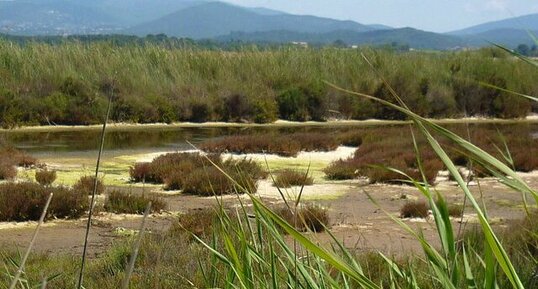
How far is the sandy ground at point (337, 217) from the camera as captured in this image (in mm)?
8516

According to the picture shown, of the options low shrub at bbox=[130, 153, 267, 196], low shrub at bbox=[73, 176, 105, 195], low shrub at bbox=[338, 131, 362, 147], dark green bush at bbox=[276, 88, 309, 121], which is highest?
low shrub at bbox=[73, 176, 105, 195]

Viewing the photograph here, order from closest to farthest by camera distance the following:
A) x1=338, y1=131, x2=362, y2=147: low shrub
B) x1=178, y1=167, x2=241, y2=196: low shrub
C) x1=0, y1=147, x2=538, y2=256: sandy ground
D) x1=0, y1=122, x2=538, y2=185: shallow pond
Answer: x1=0, y1=147, x2=538, y2=256: sandy ground < x1=178, y1=167, x2=241, y2=196: low shrub < x1=0, y1=122, x2=538, y2=185: shallow pond < x1=338, y1=131, x2=362, y2=147: low shrub

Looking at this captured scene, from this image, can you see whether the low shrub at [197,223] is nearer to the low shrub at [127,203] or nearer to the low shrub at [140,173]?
the low shrub at [127,203]

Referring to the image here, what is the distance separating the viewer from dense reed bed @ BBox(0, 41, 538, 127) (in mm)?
21828

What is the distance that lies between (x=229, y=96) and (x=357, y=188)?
11.2 meters

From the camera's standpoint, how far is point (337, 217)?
10062 mm

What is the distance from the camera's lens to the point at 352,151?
17.6 meters

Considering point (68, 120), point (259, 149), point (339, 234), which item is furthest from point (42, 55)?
point (339, 234)

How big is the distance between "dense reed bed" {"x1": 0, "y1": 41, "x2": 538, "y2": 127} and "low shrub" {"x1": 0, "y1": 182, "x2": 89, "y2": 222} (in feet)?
32.9

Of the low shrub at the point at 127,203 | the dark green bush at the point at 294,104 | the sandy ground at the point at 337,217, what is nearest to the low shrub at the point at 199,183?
the sandy ground at the point at 337,217

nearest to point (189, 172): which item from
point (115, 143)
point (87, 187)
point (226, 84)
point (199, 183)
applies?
point (199, 183)

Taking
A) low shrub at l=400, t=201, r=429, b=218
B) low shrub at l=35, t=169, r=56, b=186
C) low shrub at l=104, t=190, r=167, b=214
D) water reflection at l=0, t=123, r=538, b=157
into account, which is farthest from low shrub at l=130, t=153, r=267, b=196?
water reflection at l=0, t=123, r=538, b=157

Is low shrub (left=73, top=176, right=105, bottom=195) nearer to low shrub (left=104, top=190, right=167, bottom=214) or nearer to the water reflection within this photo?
low shrub (left=104, top=190, right=167, bottom=214)

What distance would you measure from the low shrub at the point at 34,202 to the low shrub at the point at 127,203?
299 millimetres
